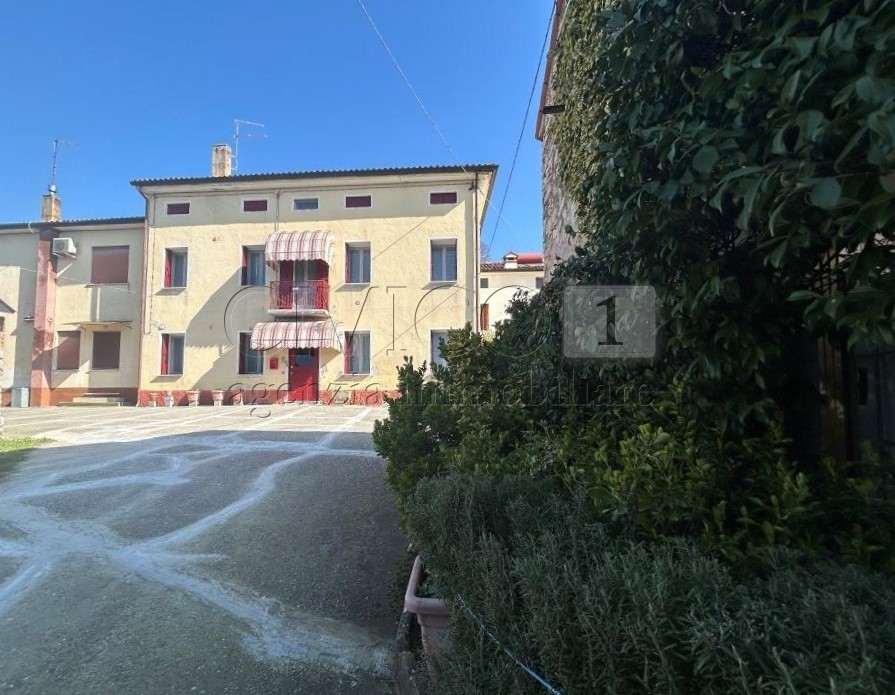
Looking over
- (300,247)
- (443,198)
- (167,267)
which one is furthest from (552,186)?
(167,267)

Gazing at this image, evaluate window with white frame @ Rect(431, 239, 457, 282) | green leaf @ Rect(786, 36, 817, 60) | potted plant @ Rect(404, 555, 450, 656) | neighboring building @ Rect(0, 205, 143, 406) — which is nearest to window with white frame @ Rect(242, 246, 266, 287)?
neighboring building @ Rect(0, 205, 143, 406)

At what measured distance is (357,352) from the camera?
18141 mm

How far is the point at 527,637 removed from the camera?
4.96ft

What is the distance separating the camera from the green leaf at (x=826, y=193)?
1033mm

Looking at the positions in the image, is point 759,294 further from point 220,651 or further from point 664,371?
point 220,651

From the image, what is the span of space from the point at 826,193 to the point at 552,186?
20.8 ft

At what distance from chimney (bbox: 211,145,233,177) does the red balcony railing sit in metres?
6.00

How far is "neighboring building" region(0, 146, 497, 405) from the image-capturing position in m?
17.7

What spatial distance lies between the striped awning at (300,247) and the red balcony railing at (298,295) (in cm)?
98

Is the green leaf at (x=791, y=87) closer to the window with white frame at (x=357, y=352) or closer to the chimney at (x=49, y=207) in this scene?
the window with white frame at (x=357, y=352)

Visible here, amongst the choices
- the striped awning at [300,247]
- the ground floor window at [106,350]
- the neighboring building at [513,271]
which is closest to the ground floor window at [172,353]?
the ground floor window at [106,350]

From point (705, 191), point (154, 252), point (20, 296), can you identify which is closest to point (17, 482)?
point (705, 191)

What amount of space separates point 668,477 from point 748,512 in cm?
30

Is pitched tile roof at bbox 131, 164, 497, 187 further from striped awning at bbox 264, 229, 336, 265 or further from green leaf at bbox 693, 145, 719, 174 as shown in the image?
green leaf at bbox 693, 145, 719, 174
